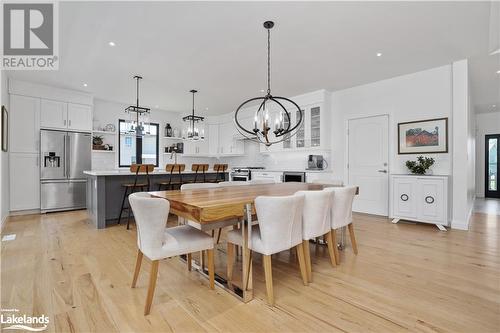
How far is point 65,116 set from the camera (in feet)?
17.8

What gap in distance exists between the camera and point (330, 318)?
169cm

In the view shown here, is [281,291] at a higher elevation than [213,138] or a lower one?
lower

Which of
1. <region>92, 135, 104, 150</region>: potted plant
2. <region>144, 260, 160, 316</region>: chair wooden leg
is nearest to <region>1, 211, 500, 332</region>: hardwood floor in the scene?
<region>144, 260, 160, 316</region>: chair wooden leg

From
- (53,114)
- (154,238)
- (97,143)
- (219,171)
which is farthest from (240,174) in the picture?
(154,238)

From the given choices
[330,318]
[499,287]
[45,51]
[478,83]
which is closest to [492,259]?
[499,287]

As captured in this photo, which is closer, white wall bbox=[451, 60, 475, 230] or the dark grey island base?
white wall bbox=[451, 60, 475, 230]

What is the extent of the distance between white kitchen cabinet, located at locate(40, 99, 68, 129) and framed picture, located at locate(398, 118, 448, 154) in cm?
687

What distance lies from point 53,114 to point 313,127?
5613 millimetres

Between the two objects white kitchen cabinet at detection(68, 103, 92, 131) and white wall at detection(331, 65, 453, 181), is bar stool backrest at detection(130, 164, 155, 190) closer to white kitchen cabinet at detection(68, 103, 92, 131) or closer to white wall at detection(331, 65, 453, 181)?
white kitchen cabinet at detection(68, 103, 92, 131)

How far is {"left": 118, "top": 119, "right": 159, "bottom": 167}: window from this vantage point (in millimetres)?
6664

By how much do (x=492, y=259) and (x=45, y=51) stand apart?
20.8ft

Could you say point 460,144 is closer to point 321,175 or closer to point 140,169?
point 321,175

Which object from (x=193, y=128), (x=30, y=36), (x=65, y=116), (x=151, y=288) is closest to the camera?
(x=151, y=288)

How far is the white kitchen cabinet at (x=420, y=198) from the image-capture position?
13.0 feet
